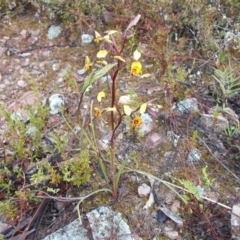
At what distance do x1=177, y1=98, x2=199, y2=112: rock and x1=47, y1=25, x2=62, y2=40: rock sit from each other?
1.01 meters

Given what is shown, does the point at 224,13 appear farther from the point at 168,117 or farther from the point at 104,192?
the point at 104,192

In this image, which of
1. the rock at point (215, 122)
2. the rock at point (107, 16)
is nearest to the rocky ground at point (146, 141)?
the rock at point (215, 122)

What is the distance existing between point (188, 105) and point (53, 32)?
3.59ft

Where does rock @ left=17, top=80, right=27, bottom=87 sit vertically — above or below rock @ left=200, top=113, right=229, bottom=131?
above

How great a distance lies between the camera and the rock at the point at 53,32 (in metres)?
2.68

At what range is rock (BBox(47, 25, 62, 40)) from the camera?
2.68 metres

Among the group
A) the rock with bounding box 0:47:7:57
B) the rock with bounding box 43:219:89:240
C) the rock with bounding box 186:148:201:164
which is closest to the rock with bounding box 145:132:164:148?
the rock with bounding box 186:148:201:164

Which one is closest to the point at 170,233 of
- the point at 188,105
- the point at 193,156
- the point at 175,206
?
the point at 175,206

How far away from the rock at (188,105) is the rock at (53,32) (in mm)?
1008

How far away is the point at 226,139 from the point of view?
6.84 feet

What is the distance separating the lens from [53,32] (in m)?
2.70

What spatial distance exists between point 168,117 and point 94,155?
49 cm

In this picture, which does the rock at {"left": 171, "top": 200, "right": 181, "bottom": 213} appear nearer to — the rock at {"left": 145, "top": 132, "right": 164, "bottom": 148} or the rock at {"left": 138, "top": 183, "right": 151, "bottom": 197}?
the rock at {"left": 138, "top": 183, "right": 151, "bottom": 197}

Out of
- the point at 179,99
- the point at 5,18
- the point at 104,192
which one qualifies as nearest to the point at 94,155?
the point at 104,192
